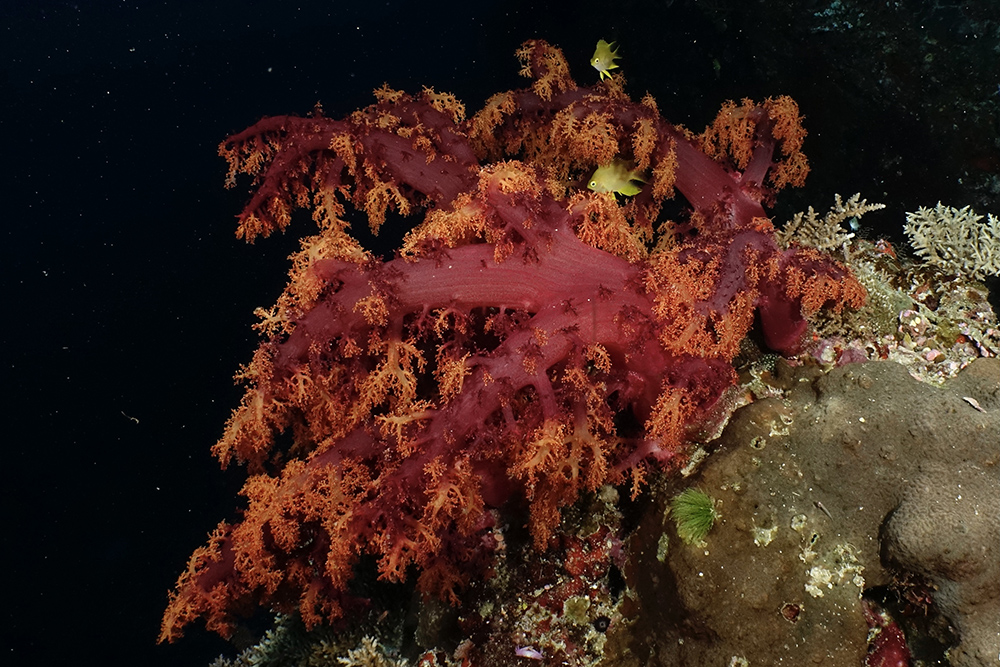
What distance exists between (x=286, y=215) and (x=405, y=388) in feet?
5.72

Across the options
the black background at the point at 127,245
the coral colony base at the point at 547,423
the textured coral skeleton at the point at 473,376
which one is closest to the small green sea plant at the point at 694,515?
the coral colony base at the point at 547,423

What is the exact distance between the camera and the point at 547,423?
2.65 m

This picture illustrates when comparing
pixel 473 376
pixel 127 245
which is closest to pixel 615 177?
pixel 473 376

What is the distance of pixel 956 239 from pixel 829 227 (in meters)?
0.70

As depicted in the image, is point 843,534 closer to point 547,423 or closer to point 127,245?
point 547,423

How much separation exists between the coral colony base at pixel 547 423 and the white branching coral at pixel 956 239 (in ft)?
0.66

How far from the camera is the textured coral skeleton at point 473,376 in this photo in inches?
108

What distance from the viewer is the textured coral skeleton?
2.74 metres

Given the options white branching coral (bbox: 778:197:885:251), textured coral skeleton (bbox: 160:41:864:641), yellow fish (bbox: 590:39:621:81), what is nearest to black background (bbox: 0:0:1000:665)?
yellow fish (bbox: 590:39:621:81)

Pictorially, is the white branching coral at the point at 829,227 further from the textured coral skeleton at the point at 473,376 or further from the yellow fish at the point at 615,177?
the yellow fish at the point at 615,177

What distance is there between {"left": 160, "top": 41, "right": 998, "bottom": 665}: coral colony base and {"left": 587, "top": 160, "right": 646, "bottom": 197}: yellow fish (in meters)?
0.45

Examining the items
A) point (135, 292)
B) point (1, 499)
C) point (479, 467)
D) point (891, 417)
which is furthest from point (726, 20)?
Result: point (1, 499)

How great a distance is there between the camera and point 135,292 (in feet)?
32.7

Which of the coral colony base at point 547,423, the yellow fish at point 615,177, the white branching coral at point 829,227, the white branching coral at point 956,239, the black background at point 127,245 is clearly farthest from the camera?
the black background at point 127,245
